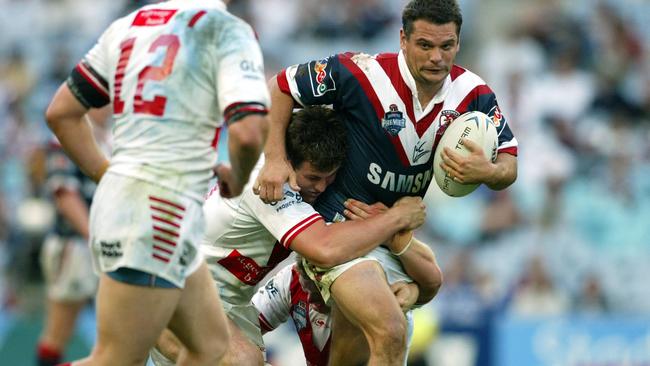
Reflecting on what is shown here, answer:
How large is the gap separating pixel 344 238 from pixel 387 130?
0.65 meters

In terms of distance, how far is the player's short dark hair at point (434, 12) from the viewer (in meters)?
5.94

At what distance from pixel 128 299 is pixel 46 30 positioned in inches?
470

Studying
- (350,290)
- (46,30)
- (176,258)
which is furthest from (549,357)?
(46,30)

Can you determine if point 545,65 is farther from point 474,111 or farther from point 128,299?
point 128,299

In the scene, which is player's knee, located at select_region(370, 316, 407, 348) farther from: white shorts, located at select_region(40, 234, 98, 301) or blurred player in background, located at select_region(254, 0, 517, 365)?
white shorts, located at select_region(40, 234, 98, 301)

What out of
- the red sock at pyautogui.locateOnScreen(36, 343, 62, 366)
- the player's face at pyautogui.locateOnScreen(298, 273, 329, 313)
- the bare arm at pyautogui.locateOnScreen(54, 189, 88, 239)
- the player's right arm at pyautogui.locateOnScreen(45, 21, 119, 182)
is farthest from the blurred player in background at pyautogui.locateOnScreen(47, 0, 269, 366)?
the red sock at pyautogui.locateOnScreen(36, 343, 62, 366)

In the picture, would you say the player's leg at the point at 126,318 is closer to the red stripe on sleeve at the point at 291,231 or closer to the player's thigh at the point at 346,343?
the red stripe on sleeve at the point at 291,231

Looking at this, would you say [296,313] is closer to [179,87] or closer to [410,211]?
[410,211]

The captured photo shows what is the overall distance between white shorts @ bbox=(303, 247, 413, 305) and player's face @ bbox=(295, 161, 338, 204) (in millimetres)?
393

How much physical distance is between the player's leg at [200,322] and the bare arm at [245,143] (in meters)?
0.51

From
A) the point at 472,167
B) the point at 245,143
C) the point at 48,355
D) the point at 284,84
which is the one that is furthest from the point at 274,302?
the point at 48,355

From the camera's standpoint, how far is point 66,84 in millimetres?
5164

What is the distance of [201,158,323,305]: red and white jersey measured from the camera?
243 inches

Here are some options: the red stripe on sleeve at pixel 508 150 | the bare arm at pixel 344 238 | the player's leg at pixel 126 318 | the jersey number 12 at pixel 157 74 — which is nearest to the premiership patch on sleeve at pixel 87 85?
the jersey number 12 at pixel 157 74
